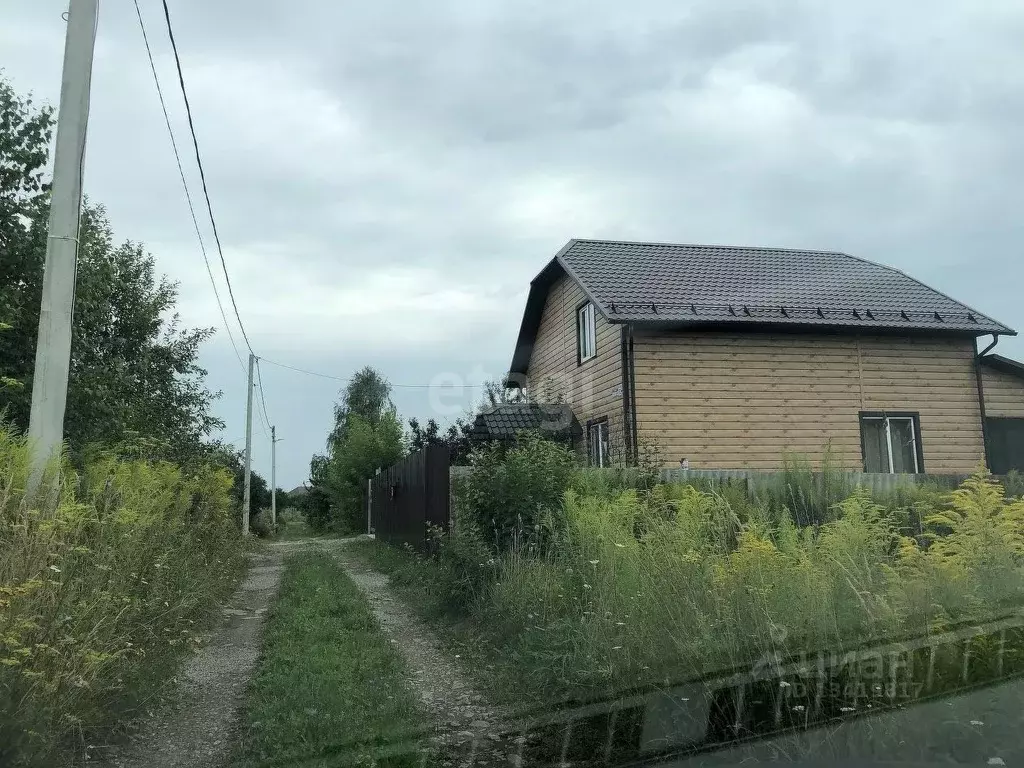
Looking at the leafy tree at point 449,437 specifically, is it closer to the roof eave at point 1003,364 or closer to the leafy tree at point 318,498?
the roof eave at point 1003,364

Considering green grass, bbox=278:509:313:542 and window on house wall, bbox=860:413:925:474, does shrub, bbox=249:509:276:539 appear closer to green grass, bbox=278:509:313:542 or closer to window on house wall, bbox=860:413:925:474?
green grass, bbox=278:509:313:542

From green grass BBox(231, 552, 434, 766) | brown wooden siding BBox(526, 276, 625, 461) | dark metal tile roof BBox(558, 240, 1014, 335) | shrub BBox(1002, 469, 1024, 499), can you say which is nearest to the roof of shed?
dark metal tile roof BBox(558, 240, 1014, 335)

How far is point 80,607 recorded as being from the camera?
15.1 feet

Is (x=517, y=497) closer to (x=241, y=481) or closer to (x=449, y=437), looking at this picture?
(x=449, y=437)

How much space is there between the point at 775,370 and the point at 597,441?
378 centimetres

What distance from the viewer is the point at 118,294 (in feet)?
62.5

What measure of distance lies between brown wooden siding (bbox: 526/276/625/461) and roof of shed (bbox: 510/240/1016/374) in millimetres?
621

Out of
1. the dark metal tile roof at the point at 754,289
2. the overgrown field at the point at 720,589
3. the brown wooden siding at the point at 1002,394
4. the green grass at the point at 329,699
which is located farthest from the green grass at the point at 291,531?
the overgrown field at the point at 720,589

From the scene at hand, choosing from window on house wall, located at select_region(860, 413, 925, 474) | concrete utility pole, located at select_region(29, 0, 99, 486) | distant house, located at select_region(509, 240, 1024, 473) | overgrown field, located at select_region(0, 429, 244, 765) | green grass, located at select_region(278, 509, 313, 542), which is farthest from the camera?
green grass, located at select_region(278, 509, 313, 542)

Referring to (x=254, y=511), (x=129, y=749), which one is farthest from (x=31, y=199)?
(x=254, y=511)

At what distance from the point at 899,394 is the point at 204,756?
51.6 ft

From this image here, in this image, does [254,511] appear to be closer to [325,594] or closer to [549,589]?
[325,594]

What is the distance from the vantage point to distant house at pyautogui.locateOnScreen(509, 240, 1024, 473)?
16.2 meters

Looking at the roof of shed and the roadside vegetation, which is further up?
the roof of shed
